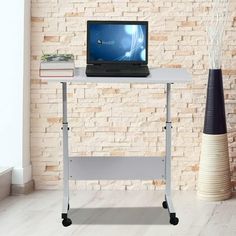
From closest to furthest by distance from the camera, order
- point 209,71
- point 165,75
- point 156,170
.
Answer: point 165,75
point 156,170
point 209,71

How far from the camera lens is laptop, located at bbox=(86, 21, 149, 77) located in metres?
3.64

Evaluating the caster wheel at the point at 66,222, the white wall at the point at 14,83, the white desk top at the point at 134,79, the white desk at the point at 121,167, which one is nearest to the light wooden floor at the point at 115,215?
the caster wheel at the point at 66,222

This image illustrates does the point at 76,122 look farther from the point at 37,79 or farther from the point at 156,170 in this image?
the point at 156,170

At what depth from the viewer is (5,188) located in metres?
4.09

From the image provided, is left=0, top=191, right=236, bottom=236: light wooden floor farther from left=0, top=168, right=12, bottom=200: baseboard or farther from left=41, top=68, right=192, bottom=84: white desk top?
left=41, top=68, right=192, bottom=84: white desk top

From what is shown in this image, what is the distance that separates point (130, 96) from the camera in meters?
4.28

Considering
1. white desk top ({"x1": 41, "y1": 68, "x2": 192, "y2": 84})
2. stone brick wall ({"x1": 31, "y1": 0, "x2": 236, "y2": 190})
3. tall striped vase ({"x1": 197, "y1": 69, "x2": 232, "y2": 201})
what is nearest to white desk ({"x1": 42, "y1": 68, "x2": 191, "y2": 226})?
white desk top ({"x1": 41, "y1": 68, "x2": 192, "y2": 84})

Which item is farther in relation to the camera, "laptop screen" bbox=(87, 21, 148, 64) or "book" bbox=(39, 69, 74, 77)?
"laptop screen" bbox=(87, 21, 148, 64)

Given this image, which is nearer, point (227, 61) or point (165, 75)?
point (165, 75)

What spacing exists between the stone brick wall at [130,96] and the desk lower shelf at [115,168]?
1.63 feet

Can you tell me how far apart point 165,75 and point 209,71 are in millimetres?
686

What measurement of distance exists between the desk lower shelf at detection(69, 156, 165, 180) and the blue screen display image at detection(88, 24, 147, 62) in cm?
68

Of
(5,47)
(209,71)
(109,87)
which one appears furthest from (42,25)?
(209,71)

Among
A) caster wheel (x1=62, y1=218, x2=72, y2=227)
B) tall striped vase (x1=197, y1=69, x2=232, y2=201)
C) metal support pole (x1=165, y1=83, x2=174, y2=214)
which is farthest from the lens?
tall striped vase (x1=197, y1=69, x2=232, y2=201)
